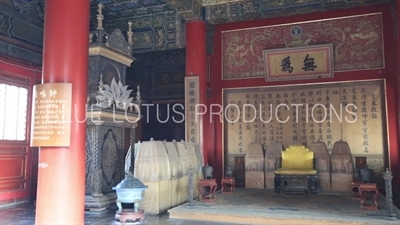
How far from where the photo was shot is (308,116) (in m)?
6.85

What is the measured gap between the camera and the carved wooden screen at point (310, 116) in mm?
6445

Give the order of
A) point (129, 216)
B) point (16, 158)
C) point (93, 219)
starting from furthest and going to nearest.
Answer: point (16, 158), point (93, 219), point (129, 216)

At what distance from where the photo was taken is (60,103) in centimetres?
340

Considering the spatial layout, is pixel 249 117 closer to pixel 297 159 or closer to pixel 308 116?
pixel 308 116

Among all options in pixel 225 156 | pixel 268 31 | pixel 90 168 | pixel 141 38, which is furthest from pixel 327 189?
pixel 141 38

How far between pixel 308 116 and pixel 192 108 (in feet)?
Result: 7.29

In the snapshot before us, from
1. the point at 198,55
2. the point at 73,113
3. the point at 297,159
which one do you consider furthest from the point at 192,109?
the point at 73,113

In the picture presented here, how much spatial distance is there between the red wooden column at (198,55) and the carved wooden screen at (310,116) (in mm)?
699

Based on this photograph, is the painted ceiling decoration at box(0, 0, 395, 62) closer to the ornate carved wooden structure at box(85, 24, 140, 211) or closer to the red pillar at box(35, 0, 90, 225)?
the ornate carved wooden structure at box(85, 24, 140, 211)

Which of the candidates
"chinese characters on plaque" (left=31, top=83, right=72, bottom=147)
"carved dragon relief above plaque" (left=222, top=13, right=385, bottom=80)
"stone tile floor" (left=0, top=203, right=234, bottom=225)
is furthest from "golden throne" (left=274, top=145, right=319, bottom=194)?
"chinese characters on plaque" (left=31, top=83, right=72, bottom=147)

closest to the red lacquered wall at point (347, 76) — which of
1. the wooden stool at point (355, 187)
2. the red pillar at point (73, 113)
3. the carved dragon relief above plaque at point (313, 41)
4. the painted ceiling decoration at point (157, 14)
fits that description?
the carved dragon relief above plaque at point (313, 41)

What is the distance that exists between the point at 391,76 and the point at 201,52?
345 centimetres

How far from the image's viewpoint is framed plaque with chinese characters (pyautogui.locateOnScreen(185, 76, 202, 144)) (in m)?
6.73

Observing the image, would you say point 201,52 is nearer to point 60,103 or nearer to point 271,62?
point 271,62
